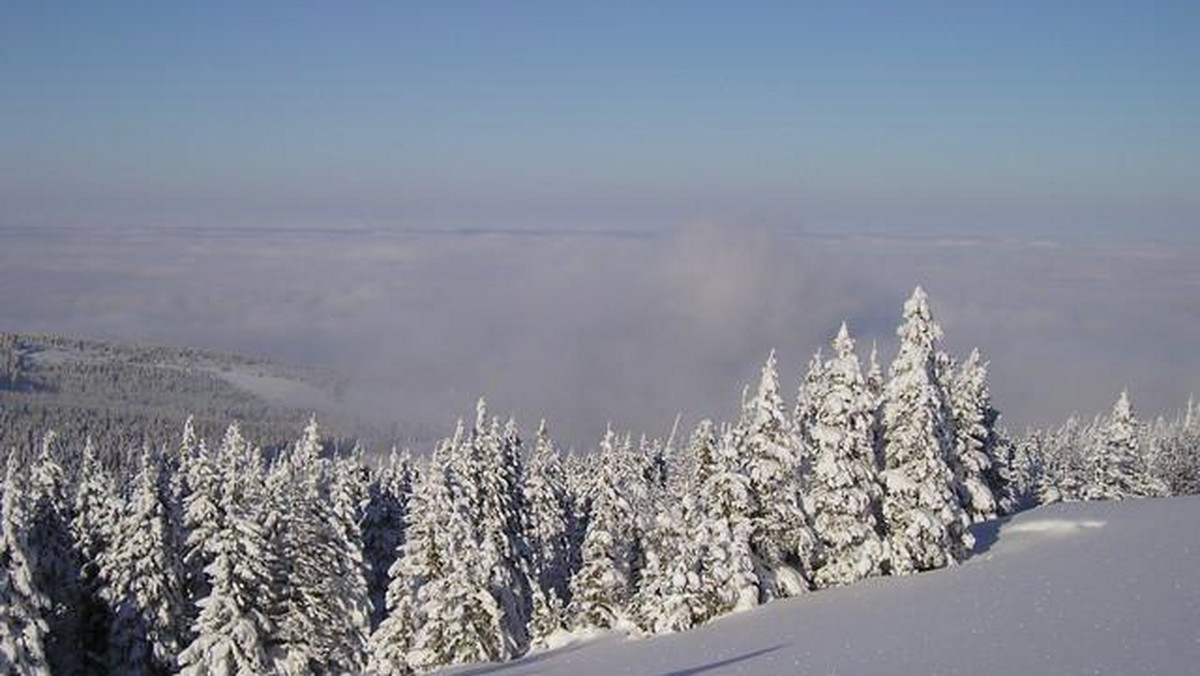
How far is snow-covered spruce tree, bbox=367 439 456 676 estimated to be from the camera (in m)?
43.7

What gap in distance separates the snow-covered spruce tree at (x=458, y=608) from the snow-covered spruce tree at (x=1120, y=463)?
48.9 m

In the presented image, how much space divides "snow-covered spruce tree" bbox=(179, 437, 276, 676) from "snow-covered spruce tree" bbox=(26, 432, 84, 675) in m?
13.1

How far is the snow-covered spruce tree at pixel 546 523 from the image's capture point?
66.7 meters

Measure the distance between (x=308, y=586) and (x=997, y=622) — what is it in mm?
26234

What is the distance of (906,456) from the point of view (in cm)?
4234

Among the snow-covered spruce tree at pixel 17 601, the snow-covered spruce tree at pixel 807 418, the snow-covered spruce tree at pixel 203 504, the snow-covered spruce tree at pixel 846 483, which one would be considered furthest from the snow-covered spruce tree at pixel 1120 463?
the snow-covered spruce tree at pixel 17 601

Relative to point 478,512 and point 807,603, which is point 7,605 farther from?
point 807,603

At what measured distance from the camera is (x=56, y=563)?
153 feet

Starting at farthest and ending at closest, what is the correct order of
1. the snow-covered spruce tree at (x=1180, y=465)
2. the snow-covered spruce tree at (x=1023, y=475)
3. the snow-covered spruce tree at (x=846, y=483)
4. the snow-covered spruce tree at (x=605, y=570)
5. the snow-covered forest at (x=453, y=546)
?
1. the snow-covered spruce tree at (x=1180, y=465)
2. the snow-covered spruce tree at (x=1023, y=475)
3. the snow-covered spruce tree at (x=605, y=570)
4. the snow-covered spruce tree at (x=846, y=483)
5. the snow-covered forest at (x=453, y=546)

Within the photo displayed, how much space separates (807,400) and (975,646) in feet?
122

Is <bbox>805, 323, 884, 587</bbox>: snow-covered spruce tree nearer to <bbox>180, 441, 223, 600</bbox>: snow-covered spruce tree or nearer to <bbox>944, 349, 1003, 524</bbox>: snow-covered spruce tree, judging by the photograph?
<bbox>944, 349, 1003, 524</bbox>: snow-covered spruce tree

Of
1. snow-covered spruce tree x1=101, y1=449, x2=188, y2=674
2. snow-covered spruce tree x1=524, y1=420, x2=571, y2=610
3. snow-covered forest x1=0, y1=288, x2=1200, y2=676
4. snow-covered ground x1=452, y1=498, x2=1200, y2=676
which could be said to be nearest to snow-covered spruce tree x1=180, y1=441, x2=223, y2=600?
snow-covered forest x1=0, y1=288, x2=1200, y2=676

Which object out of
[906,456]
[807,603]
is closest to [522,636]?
[807,603]

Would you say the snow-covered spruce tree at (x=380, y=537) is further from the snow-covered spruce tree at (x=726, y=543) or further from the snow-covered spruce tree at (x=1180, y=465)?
the snow-covered spruce tree at (x=1180, y=465)
